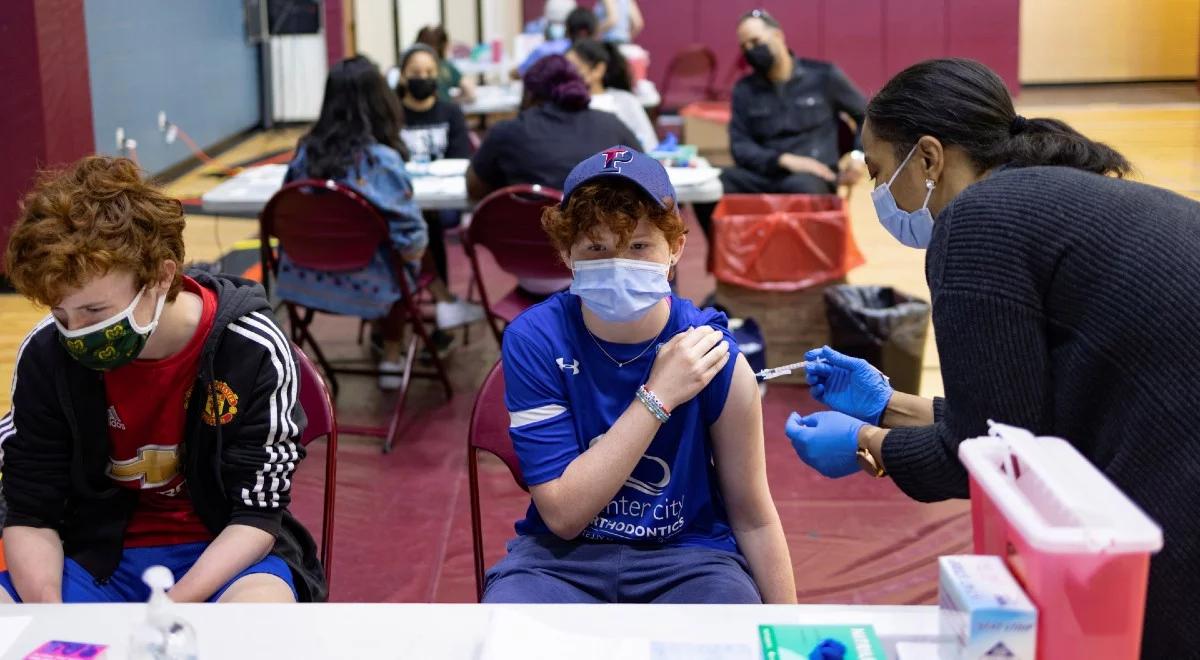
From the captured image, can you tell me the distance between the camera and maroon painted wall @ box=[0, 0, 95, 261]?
5785mm

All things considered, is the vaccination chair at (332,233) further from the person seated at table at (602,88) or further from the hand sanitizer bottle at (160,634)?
the hand sanitizer bottle at (160,634)

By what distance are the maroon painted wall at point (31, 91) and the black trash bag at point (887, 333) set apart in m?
Result: 3.70

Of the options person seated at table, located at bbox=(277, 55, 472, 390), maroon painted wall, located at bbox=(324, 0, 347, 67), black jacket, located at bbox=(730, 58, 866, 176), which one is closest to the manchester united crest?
person seated at table, located at bbox=(277, 55, 472, 390)

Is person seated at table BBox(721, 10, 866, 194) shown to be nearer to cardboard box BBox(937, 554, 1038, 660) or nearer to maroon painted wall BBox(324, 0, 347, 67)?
cardboard box BBox(937, 554, 1038, 660)

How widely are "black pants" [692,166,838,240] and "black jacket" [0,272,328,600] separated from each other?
11.9 feet

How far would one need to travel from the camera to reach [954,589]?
1.20 meters

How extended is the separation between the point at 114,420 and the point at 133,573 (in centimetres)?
25

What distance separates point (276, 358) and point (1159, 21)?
40.5ft

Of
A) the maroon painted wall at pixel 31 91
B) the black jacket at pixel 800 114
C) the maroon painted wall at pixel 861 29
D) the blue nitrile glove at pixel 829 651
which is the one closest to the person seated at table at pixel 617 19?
the maroon painted wall at pixel 861 29

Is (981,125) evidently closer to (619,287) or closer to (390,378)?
(619,287)

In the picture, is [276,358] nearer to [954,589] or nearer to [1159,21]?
[954,589]

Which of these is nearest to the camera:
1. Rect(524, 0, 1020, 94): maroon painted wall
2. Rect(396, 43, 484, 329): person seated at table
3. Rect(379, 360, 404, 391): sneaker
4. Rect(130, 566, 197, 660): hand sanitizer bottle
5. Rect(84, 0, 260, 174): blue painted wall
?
Rect(130, 566, 197, 660): hand sanitizer bottle

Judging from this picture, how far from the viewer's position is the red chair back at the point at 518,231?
385 centimetres

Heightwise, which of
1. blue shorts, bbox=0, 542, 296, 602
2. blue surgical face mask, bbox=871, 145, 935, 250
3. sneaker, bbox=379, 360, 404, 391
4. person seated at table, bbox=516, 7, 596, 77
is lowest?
sneaker, bbox=379, 360, 404, 391
